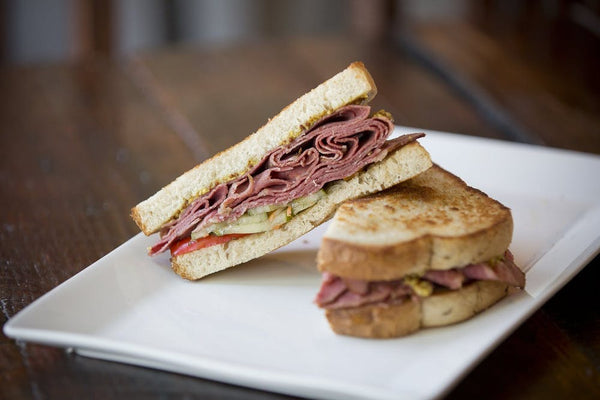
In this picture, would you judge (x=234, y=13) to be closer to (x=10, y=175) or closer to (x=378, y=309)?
A: (x=10, y=175)

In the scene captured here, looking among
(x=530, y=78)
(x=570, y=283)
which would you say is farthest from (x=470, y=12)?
(x=570, y=283)

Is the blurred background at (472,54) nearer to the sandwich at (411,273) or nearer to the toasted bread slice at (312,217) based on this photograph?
the toasted bread slice at (312,217)

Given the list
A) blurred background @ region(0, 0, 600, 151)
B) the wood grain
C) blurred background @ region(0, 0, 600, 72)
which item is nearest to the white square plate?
the wood grain

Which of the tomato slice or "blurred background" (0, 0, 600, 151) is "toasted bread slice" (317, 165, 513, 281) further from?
"blurred background" (0, 0, 600, 151)

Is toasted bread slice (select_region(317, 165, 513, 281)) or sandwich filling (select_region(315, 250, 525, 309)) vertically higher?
toasted bread slice (select_region(317, 165, 513, 281))

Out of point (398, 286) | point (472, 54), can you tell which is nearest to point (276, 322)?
point (398, 286)

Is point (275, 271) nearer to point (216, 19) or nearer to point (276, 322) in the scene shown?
point (276, 322)
